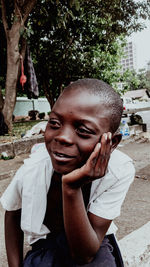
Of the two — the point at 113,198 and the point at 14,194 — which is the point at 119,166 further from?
the point at 14,194

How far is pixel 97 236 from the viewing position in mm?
1050

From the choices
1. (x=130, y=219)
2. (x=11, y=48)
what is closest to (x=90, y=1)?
(x=11, y=48)

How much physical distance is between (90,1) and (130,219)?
7771 mm

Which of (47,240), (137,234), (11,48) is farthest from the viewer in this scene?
(11,48)

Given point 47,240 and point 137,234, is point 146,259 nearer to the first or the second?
point 137,234

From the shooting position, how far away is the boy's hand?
2.89 feet

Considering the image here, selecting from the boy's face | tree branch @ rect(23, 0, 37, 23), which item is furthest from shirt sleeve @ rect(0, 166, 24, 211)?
tree branch @ rect(23, 0, 37, 23)

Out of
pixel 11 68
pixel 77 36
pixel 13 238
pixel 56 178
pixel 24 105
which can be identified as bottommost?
pixel 13 238

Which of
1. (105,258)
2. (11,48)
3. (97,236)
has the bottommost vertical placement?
(105,258)

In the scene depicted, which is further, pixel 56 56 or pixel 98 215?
pixel 56 56

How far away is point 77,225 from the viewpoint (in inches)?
36.6

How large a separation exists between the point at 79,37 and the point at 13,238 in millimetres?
11420

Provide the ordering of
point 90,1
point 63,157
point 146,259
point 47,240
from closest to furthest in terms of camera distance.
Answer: point 63,157
point 47,240
point 146,259
point 90,1

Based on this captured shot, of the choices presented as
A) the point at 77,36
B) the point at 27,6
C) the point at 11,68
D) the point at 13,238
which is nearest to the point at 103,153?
the point at 13,238
